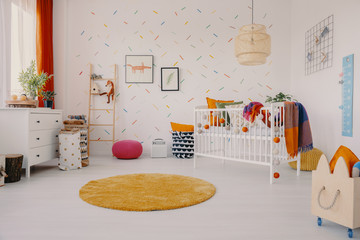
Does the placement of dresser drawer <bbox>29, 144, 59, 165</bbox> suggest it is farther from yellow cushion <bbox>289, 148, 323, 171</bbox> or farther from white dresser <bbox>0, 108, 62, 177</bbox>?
yellow cushion <bbox>289, 148, 323, 171</bbox>

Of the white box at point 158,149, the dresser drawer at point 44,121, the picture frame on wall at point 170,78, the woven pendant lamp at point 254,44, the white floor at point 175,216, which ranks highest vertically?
the woven pendant lamp at point 254,44

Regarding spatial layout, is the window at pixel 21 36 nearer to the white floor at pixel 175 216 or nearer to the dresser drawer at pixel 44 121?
the dresser drawer at pixel 44 121

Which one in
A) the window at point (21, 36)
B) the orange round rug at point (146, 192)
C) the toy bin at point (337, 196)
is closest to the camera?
the toy bin at point (337, 196)

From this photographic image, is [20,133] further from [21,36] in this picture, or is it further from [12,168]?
[21,36]

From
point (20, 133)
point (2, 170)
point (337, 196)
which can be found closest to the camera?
point (337, 196)

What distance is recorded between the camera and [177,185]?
2.32 meters

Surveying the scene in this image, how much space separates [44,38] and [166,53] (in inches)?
73.2

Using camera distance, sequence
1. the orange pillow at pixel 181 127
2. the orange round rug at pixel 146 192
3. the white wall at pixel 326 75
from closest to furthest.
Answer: the orange round rug at pixel 146 192
the white wall at pixel 326 75
the orange pillow at pixel 181 127

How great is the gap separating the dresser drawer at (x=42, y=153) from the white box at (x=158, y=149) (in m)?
1.36

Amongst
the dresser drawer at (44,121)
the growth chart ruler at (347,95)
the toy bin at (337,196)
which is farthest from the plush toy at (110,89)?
the toy bin at (337,196)

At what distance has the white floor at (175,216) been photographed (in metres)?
1.38

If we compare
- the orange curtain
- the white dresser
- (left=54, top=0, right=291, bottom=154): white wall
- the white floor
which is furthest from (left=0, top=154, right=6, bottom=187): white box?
(left=54, top=0, right=291, bottom=154): white wall

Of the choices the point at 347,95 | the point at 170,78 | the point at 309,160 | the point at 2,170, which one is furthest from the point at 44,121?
the point at 347,95

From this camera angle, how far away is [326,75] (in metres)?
3.30
